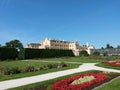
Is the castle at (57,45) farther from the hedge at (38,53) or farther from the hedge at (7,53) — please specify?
the hedge at (7,53)

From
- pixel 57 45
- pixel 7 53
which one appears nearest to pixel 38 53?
pixel 7 53

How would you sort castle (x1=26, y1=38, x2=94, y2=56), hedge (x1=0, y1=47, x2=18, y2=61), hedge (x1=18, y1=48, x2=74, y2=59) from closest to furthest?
1. hedge (x1=0, y1=47, x2=18, y2=61)
2. hedge (x1=18, y1=48, x2=74, y2=59)
3. castle (x1=26, y1=38, x2=94, y2=56)

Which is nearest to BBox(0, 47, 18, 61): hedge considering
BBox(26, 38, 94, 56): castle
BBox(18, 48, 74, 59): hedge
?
BBox(18, 48, 74, 59): hedge

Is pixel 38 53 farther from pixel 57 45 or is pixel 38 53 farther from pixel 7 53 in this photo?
pixel 57 45

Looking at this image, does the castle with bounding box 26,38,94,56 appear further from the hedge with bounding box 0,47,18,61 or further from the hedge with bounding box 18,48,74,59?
the hedge with bounding box 0,47,18,61

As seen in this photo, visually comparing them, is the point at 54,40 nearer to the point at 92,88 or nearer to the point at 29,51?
the point at 29,51

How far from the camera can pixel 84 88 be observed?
25.5ft

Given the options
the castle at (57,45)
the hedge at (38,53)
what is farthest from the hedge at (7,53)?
the castle at (57,45)

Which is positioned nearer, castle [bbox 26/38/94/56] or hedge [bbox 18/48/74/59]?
hedge [bbox 18/48/74/59]

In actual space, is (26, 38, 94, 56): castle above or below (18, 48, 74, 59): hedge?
above

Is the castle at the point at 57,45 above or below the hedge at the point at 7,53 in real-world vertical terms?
above

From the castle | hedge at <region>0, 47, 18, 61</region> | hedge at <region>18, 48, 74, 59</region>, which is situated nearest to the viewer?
hedge at <region>0, 47, 18, 61</region>

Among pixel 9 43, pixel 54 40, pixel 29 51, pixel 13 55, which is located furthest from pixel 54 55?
pixel 54 40

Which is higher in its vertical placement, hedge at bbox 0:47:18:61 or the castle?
the castle
